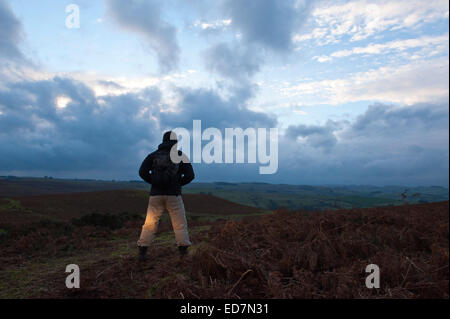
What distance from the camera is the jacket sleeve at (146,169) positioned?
20.1 feet

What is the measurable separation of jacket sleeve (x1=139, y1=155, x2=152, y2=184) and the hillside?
180 cm

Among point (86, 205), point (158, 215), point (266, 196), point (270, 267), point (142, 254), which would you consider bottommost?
point (266, 196)

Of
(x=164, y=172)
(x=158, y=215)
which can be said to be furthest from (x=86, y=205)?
(x=164, y=172)

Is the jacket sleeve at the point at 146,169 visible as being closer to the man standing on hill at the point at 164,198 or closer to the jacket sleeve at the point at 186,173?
the man standing on hill at the point at 164,198

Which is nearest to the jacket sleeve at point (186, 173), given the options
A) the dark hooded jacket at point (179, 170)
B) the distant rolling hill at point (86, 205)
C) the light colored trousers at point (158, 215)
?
the dark hooded jacket at point (179, 170)

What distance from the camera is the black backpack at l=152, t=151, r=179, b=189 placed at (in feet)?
19.2

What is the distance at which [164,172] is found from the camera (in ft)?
19.2

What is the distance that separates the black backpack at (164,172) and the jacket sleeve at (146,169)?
15 cm

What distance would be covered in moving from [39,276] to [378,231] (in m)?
7.43

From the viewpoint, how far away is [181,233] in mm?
5934

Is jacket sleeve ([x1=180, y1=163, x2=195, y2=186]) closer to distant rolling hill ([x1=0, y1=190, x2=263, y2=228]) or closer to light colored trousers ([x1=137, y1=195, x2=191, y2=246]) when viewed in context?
light colored trousers ([x1=137, y1=195, x2=191, y2=246])

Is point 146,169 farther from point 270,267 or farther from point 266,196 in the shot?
point 266,196

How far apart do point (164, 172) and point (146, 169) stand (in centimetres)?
53
